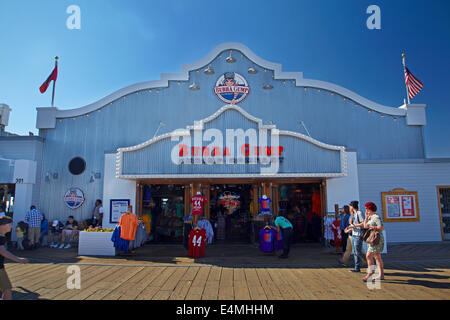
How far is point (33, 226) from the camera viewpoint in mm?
12047

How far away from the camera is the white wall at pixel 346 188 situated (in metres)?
11.9

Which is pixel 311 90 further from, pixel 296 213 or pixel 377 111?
pixel 296 213

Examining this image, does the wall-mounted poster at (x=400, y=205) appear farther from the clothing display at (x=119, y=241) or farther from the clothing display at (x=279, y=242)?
the clothing display at (x=119, y=241)

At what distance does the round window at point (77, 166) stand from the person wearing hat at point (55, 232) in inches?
92.5

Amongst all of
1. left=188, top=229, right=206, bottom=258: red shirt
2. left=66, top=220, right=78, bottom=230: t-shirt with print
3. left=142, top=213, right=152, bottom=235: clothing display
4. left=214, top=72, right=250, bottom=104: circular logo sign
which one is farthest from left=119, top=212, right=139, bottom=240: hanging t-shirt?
left=214, top=72, right=250, bottom=104: circular logo sign

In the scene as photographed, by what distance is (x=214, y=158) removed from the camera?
36.7 ft

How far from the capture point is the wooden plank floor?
5855mm

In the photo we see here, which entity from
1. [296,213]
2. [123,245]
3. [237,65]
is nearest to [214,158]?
Result: [123,245]

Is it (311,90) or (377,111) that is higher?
(311,90)

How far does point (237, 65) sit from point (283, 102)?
2965mm

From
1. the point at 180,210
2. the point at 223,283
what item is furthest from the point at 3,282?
the point at 180,210

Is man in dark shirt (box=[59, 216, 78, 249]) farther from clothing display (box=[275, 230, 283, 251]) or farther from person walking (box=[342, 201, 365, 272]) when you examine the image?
person walking (box=[342, 201, 365, 272])

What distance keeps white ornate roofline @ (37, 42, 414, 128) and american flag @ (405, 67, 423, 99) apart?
927 mm

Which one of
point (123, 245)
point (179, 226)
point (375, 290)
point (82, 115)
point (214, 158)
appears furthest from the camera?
point (82, 115)
